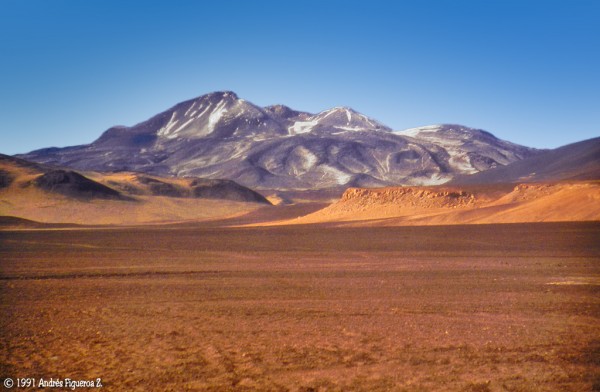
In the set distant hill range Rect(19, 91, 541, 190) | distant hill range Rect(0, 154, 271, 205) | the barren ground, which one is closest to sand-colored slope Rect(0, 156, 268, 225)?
distant hill range Rect(0, 154, 271, 205)

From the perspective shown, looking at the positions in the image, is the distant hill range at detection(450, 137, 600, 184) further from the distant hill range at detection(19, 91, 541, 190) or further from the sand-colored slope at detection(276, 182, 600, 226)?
the distant hill range at detection(19, 91, 541, 190)

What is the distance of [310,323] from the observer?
800 centimetres

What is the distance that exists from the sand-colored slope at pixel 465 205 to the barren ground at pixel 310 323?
13.8 meters

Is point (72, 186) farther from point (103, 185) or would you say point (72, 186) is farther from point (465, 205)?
point (465, 205)

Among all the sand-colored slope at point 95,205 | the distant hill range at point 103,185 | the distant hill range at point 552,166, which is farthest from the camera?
the distant hill range at point 552,166

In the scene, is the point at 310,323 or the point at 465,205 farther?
the point at 465,205

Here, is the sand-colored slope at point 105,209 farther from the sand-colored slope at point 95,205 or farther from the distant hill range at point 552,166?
the distant hill range at point 552,166

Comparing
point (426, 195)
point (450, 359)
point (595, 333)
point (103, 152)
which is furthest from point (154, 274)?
point (103, 152)

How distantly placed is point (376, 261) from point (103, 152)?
600ft

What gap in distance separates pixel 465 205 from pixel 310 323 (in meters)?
32.5

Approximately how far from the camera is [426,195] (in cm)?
3997

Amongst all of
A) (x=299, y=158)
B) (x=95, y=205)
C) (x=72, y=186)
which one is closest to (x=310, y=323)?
(x=95, y=205)

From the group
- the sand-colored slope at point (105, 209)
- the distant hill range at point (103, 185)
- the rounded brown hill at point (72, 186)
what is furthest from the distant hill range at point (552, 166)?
the rounded brown hill at point (72, 186)

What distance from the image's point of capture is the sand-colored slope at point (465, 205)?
29375 mm
